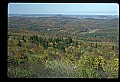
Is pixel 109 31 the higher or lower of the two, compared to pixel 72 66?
higher

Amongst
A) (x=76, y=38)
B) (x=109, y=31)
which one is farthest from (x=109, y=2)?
(x=76, y=38)

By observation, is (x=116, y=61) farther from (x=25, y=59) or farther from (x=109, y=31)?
(x=25, y=59)

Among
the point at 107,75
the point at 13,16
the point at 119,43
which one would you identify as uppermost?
the point at 13,16

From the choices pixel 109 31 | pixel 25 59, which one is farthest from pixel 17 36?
pixel 109 31

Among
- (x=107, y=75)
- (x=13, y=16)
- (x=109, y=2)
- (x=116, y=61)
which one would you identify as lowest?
(x=107, y=75)

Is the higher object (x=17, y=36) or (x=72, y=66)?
(x=17, y=36)

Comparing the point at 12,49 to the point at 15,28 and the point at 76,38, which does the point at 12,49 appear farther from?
the point at 76,38
